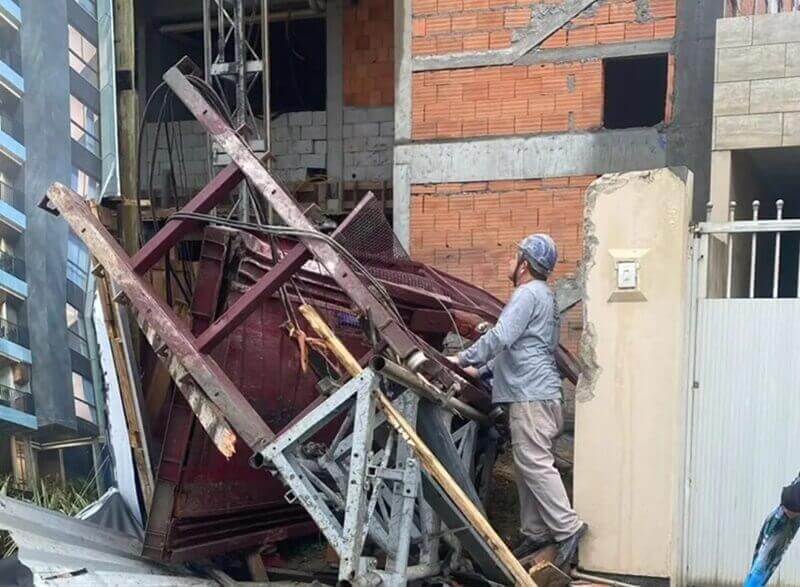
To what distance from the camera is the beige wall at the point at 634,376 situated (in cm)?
381

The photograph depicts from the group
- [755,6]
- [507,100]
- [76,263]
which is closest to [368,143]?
[507,100]

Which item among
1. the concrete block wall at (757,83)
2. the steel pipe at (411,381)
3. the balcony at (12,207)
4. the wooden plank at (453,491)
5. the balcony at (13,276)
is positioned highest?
the concrete block wall at (757,83)

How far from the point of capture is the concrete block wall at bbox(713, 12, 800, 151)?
18.5 feet

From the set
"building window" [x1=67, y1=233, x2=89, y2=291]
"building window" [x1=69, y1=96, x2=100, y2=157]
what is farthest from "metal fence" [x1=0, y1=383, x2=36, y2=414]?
"building window" [x1=69, y1=96, x2=100, y2=157]

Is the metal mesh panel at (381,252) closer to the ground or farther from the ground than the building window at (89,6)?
closer to the ground

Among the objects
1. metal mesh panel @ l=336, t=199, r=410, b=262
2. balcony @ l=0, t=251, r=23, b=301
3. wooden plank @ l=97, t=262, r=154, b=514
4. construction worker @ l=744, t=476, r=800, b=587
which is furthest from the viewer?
balcony @ l=0, t=251, r=23, b=301

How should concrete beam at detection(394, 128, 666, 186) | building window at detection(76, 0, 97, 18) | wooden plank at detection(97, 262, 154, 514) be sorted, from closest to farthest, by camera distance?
1. wooden plank at detection(97, 262, 154, 514)
2. building window at detection(76, 0, 97, 18)
3. concrete beam at detection(394, 128, 666, 186)

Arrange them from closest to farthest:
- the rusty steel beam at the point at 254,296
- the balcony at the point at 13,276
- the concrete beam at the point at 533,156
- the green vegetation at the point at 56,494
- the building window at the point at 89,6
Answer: the rusty steel beam at the point at 254,296 < the green vegetation at the point at 56,494 < the balcony at the point at 13,276 < the building window at the point at 89,6 < the concrete beam at the point at 533,156

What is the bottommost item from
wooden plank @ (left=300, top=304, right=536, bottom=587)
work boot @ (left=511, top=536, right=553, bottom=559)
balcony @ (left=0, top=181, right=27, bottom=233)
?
work boot @ (left=511, top=536, right=553, bottom=559)

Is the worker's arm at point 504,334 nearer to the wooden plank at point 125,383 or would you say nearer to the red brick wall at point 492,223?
the wooden plank at point 125,383

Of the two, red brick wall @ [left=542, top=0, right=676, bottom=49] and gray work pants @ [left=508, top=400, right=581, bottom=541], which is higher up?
red brick wall @ [left=542, top=0, right=676, bottom=49]

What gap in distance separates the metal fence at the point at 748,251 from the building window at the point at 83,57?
5.62 meters

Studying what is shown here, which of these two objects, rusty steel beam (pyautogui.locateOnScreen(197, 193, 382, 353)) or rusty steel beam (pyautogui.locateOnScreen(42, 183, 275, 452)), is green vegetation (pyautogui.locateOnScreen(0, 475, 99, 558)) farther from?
rusty steel beam (pyautogui.locateOnScreen(197, 193, 382, 353))

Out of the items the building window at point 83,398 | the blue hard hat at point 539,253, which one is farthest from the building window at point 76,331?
the blue hard hat at point 539,253
